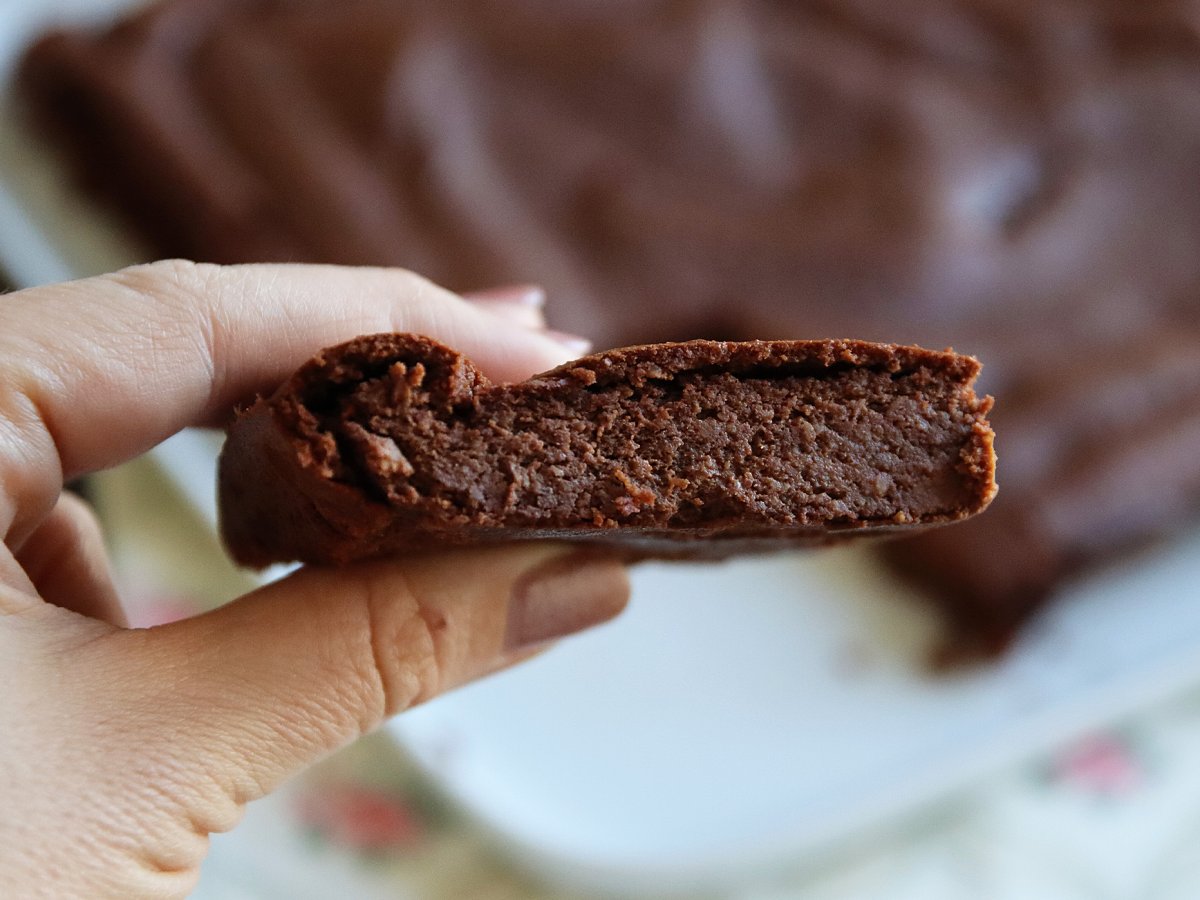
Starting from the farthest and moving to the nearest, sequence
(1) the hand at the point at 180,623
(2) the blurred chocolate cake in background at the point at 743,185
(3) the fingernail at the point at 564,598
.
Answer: (2) the blurred chocolate cake in background at the point at 743,185, (3) the fingernail at the point at 564,598, (1) the hand at the point at 180,623

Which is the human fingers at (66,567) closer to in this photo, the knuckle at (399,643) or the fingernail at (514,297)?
the knuckle at (399,643)

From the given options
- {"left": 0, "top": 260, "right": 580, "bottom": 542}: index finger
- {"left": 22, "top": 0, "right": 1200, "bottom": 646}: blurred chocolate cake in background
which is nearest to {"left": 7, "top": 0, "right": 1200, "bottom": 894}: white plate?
{"left": 22, "top": 0, "right": 1200, "bottom": 646}: blurred chocolate cake in background

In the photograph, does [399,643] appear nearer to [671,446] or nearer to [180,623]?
[180,623]

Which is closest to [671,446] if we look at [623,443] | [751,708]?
[623,443]

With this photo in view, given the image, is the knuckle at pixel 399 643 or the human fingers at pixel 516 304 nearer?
the knuckle at pixel 399 643

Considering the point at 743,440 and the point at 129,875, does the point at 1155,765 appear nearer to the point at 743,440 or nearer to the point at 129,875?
the point at 743,440

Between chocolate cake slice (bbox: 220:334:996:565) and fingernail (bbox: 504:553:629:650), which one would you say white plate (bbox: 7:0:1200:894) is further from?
chocolate cake slice (bbox: 220:334:996:565)

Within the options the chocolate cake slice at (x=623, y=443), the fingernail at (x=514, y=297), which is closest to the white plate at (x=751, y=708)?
the fingernail at (x=514, y=297)
